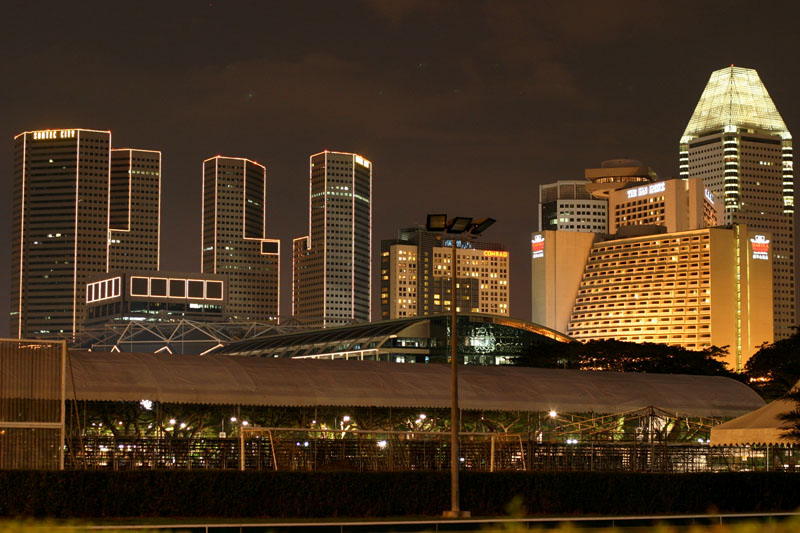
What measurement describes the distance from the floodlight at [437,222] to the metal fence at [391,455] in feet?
25.6

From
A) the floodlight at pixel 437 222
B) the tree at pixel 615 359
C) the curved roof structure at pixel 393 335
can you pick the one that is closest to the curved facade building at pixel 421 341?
the curved roof structure at pixel 393 335

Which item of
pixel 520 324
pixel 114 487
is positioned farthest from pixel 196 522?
pixel 520 324

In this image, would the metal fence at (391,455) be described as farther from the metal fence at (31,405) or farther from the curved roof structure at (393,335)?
the curved roof structure at (393,335)

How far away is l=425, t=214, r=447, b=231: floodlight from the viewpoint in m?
35.7

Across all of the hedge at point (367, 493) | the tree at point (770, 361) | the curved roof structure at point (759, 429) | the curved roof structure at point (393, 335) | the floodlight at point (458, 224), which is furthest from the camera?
the curved roof structure at point (393, 335)

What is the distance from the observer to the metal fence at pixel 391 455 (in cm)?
3966

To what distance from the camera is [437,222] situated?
1410 inches

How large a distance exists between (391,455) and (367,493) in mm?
5079

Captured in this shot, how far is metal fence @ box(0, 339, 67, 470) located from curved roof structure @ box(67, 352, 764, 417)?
18853 millimetres

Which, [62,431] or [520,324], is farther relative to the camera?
[520,324]

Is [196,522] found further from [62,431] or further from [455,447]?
[455,447]

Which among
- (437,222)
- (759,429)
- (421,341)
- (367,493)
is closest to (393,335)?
(421,341)

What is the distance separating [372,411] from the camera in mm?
62594

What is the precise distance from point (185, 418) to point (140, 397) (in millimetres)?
8012
